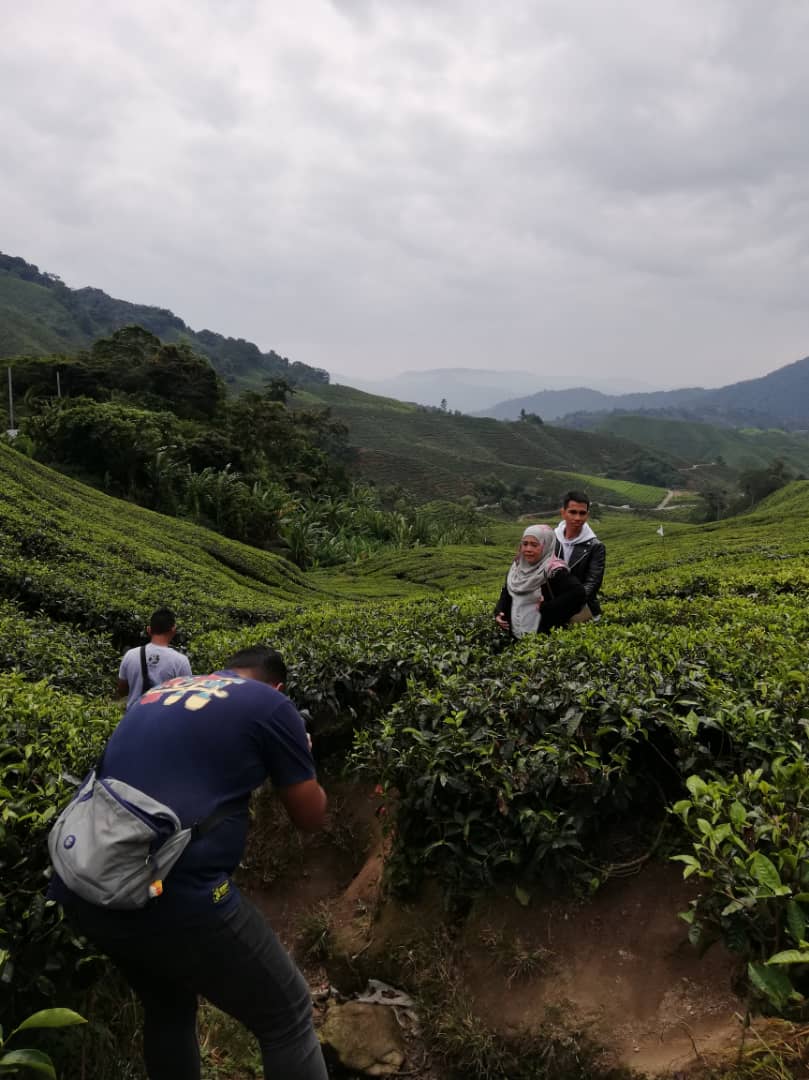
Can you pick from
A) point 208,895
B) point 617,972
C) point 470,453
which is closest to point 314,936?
point 617,972

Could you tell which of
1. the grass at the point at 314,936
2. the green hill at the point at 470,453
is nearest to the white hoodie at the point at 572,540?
the grass at the point at 314,936

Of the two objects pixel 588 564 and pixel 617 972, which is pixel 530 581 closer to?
pixel 588 564

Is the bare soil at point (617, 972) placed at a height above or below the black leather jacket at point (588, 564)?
below

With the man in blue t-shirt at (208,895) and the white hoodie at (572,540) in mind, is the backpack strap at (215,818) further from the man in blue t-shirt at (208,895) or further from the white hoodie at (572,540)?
the white hoodie at (572,540)

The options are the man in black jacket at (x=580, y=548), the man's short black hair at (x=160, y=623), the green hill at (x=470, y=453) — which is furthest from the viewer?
the green hill at (x=470, y=453)

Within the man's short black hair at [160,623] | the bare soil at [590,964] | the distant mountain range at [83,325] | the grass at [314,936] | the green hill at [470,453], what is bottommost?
the grass at [314,936]

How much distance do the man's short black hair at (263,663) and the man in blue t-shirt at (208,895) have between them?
210 millimetres

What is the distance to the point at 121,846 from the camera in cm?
195

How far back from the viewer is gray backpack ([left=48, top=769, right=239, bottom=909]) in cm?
195

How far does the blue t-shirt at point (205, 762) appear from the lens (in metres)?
2.05

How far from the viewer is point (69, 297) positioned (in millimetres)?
113688

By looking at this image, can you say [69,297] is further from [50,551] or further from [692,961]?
[692,961]

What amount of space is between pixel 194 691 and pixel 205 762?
9.7 inches

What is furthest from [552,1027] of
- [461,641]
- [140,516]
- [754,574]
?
[140,516]
